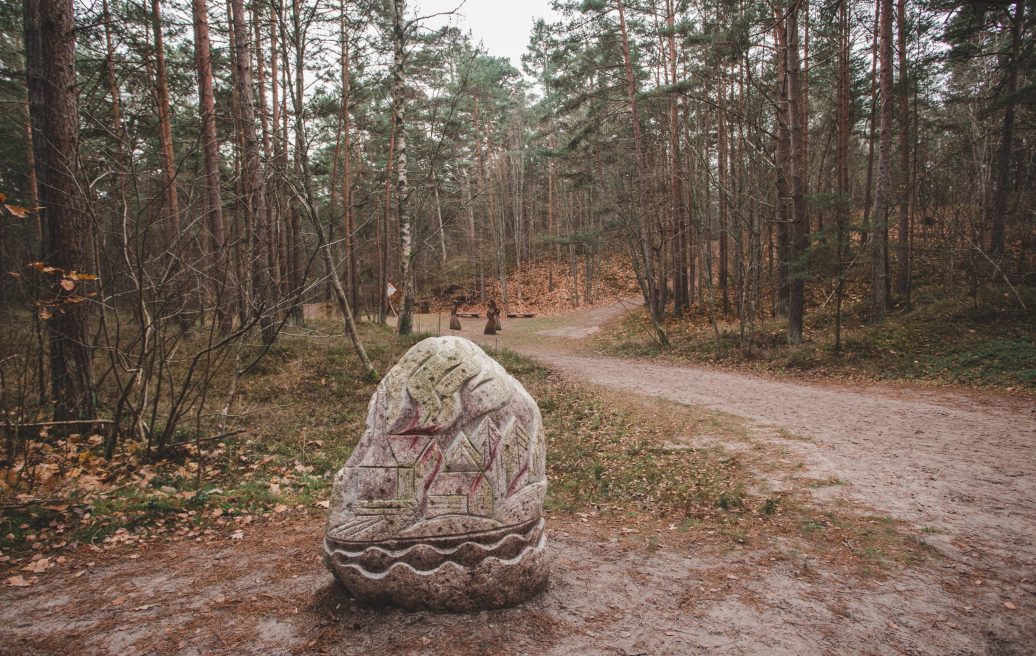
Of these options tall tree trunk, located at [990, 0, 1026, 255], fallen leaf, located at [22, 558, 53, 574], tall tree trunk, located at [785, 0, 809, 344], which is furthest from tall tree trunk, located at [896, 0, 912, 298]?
fallen leaf, located at [22, 558, 53, 574]

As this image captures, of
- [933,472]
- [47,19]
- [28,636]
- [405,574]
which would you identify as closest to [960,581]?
[933,472]

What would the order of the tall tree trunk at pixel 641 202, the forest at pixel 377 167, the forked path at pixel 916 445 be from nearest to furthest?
the forked path at pixel 916 445
the forest at pixel 377 167
the tall tree trunk at pixel 641 202

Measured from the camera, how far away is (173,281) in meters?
5.05

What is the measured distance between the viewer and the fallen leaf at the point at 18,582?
143 inches

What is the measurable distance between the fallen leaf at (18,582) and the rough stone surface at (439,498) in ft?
7.85

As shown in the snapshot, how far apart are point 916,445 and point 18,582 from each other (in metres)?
8.85

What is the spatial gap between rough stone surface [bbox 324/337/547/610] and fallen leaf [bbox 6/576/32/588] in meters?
2.39

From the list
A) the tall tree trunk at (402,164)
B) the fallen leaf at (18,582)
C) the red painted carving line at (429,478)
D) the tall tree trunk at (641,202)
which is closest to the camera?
the red painted carving line at (429,478)

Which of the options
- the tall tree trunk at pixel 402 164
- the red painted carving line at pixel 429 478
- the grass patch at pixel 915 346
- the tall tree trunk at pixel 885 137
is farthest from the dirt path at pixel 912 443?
the tall tree trunk at pixel 402 164

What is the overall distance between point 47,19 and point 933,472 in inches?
430

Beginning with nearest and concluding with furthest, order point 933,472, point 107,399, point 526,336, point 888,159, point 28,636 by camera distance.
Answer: point 28,636, point 933,472, point 107,399, point 888,159, point 526,336

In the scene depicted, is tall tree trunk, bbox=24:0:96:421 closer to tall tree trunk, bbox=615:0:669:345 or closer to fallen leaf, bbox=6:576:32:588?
fallen leaf, bbox=6:576:32:588

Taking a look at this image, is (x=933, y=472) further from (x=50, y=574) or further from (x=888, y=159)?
(x=888, y=159)

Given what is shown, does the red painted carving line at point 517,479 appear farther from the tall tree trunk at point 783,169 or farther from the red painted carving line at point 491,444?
the tall tree trunk at point 783,169
